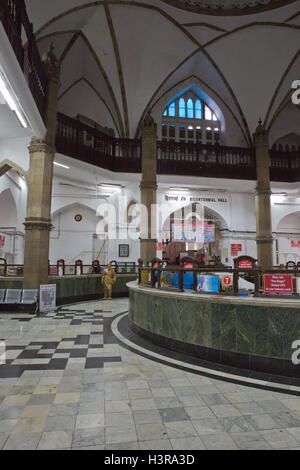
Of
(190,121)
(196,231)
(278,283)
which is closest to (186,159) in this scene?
(196,231)

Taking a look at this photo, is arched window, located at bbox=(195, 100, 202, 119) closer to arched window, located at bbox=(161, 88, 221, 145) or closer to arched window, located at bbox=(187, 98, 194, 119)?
arched window, located at bbox=(161, 88, 221, 145)

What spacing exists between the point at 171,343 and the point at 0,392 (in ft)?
10.2

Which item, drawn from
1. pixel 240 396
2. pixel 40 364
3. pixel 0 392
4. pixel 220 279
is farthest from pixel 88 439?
pixel 220 279

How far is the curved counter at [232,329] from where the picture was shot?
452 cm

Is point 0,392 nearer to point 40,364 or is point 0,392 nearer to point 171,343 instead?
point 40,364

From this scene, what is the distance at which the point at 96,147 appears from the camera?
1525 centimetres

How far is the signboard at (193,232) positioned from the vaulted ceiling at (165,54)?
648 centimetres

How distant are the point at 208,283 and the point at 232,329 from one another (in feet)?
3.09

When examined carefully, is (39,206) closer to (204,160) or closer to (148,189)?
(148,189)

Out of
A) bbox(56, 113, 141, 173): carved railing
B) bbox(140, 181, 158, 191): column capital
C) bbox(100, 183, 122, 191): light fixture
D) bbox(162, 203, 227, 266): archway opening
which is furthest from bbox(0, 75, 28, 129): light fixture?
bbox(162, 203, 227, 266): archway opening

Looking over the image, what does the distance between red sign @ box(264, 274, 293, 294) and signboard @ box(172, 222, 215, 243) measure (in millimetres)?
13348

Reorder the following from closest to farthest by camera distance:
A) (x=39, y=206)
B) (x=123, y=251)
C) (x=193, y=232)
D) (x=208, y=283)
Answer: (x=208, y=283)
(x=39, y=206)
(x=123, y=251)
(x=193, y=232)

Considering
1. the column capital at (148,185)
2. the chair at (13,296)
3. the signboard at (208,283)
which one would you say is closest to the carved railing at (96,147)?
the column capital at (148,185)

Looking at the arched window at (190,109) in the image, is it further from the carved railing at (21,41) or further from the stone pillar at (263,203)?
the carved railing at (21,41)
